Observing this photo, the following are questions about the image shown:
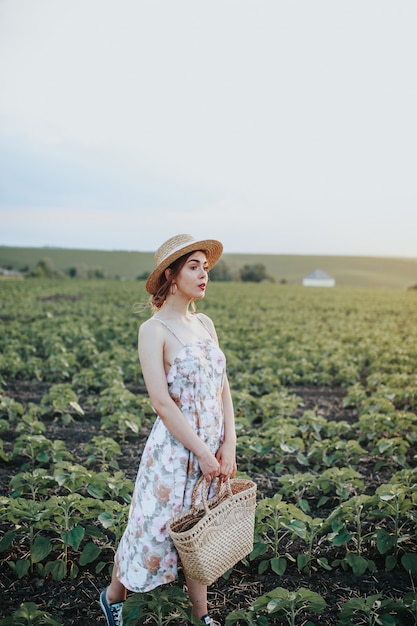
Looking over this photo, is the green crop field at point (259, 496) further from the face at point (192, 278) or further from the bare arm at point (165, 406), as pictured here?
the bare arm at point (165, 406)

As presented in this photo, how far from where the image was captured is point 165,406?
2705mm

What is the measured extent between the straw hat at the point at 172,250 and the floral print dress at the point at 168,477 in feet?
0.94

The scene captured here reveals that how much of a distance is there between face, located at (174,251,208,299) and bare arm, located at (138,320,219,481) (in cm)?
31

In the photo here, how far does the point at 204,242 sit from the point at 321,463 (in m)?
3.49

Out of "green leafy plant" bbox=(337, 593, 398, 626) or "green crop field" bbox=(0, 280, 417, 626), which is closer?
"green leafy plant" bbox=(337, 593, 398, 626)

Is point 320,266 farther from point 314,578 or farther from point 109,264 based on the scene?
point 314,578

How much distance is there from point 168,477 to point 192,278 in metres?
1.00

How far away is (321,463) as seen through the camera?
564cm

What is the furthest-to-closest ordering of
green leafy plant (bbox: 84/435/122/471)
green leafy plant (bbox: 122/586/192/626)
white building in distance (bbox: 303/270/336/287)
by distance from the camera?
white building in distance (bbox: 303/270/336/287)
green leafy plant (bbox: 84/435/122/471)
green leafy plant (bbox: 122/586/192/626)

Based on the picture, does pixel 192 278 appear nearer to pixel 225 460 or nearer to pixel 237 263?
pixel 225 460

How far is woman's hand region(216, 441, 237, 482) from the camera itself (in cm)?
287

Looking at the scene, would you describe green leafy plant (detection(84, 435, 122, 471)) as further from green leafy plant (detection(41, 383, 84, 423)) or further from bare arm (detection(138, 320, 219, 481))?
bare arm (detection(138, 320, 219, 481))

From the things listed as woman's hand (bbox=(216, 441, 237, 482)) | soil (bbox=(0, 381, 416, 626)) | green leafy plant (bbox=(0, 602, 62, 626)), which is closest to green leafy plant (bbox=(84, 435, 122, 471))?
soil (bbox=(0, 381, 416, 626))

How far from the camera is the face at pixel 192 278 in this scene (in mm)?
2922
